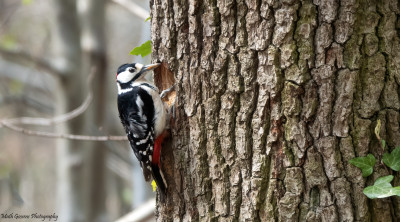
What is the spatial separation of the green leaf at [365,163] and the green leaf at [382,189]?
0.20 feet

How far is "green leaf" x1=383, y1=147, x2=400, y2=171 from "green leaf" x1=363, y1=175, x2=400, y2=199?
1.9 inches

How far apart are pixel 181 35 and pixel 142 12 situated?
229cm

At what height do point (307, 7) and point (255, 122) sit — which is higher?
point (307, 7)

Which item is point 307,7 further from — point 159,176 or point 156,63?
point 159,176

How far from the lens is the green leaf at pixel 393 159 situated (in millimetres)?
2086

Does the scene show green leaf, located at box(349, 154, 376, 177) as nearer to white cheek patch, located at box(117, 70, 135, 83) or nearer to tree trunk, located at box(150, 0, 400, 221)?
tree trunk, located at box(150, 0, 400, 221)

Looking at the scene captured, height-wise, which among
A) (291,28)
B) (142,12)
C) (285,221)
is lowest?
(285,221)

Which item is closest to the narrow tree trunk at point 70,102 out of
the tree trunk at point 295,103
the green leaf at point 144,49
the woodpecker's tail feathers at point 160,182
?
the green leaf at point 144,49

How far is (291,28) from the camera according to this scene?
7.08ft

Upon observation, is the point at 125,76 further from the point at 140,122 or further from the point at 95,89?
the point at 95,89

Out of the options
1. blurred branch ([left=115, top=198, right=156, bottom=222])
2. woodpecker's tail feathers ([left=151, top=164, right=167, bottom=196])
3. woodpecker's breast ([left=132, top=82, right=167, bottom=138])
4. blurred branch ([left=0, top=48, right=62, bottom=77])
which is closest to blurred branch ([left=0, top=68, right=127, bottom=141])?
woodpecker's breast ([left=132, top=82, right=167, bottom=138])

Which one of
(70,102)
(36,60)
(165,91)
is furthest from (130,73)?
(70,102)

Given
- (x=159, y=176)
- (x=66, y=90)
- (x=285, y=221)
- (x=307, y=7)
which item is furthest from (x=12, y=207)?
(x=307, y=7)

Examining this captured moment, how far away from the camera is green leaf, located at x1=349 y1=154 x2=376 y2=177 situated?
2.10 meters
